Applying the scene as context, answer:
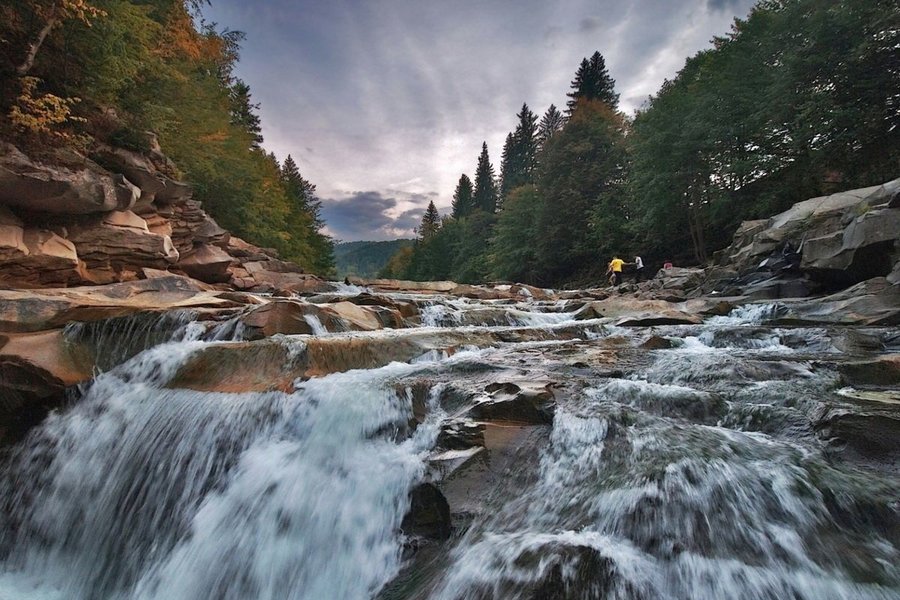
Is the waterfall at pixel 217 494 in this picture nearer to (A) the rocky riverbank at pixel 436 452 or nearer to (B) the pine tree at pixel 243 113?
(A) the rocky riverbank at pixel 436 452

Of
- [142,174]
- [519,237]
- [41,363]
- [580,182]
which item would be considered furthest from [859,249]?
[519,237]

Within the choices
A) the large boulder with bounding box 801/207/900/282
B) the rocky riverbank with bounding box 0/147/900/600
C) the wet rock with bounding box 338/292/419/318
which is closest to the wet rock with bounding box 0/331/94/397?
the rocky riverbank with bounding box 0/147/900/600

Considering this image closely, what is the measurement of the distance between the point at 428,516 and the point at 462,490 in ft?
1.10

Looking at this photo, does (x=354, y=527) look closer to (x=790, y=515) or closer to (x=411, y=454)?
(x=411, y=454)

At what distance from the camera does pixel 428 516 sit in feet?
10.9

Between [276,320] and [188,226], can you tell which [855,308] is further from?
[188,226]

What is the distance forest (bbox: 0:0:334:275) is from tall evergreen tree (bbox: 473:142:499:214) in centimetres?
5687

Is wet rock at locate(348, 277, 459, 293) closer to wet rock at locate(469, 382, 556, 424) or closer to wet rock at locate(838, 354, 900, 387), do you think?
wet rock at locate(469, 382, 556, 424)

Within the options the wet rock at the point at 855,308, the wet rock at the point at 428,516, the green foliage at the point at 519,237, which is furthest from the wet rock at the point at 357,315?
Answer: the green foliage at the point at 519,237

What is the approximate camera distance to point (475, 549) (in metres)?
2.88

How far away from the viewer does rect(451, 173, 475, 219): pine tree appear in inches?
3201

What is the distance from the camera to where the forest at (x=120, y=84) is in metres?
8.85

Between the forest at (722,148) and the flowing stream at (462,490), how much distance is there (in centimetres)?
1813

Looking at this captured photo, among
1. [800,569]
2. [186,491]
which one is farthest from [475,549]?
[186,491]
